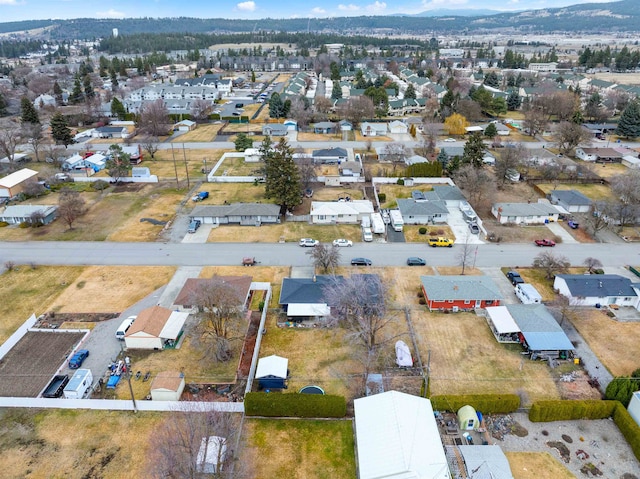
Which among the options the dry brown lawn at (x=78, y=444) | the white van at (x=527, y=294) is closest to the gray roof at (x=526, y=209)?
the white van at (x=527, y=294)

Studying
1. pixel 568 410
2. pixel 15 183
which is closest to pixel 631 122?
pixel 568 410

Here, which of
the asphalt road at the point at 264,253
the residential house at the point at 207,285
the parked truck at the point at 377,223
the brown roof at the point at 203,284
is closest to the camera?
the residential house at the point at 207,285

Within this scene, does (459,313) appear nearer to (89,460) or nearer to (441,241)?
(441,241)

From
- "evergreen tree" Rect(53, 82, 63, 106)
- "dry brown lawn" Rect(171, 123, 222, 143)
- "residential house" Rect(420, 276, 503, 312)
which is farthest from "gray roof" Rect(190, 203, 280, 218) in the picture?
"evergreen tree" Rect(53, 82, 63, 106)

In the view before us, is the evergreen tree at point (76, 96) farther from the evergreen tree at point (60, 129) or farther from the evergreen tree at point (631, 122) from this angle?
the evergreen tree at point (631, 122)

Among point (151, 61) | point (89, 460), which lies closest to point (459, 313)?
point (89, 460)

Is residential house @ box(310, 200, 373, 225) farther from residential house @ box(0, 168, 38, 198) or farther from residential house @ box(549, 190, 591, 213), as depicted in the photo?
residential house @ box(0, 168, 38, 198)
